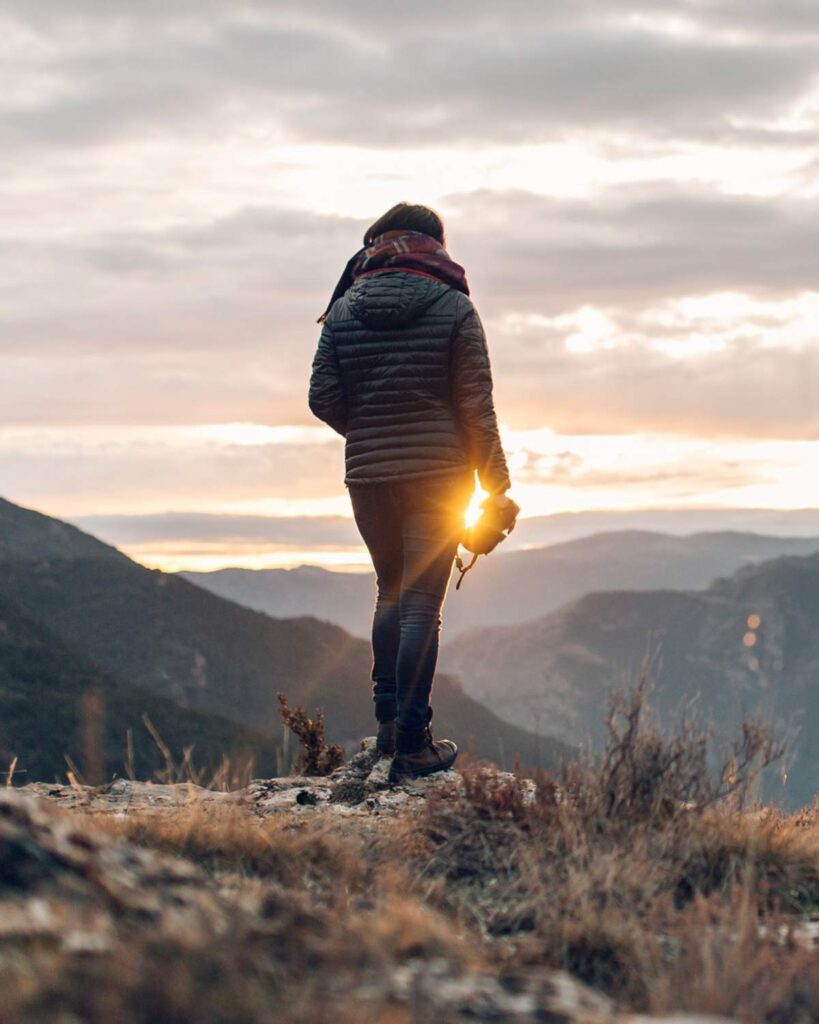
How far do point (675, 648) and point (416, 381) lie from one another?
143 meters

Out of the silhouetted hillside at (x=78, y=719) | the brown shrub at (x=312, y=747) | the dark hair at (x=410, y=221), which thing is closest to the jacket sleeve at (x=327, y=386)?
the dark hair at (x=410, y=221)

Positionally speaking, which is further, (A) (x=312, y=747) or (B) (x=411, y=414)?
(A) (x=312, y=747)

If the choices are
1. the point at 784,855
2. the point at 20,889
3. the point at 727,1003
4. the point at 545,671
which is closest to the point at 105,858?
the point at 20,889

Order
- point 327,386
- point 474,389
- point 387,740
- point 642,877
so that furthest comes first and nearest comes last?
point 387,740
point 327,386
point 474,389
point 642,877

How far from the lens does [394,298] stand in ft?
17.7

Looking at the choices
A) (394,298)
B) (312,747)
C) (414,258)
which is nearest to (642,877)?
(394,298)

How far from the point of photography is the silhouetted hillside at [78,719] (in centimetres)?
3091

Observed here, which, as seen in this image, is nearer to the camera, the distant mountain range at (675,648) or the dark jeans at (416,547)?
the dark jeans at (416,547)

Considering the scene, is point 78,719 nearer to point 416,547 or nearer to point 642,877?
point 416,547

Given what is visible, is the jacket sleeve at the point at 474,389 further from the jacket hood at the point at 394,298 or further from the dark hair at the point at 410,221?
the dark hair at the point at 410,221

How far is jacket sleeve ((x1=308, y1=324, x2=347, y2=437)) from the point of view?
18.7 feet

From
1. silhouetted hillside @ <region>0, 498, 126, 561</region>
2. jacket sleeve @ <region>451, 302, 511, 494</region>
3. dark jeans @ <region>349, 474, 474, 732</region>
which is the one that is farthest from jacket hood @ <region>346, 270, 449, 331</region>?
silhouetted hillside @ <region>0, 498, 126, 561</region>

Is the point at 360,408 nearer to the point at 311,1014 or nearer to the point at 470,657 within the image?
the point at 311,1014

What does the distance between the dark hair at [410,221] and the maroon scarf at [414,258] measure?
0.04m
